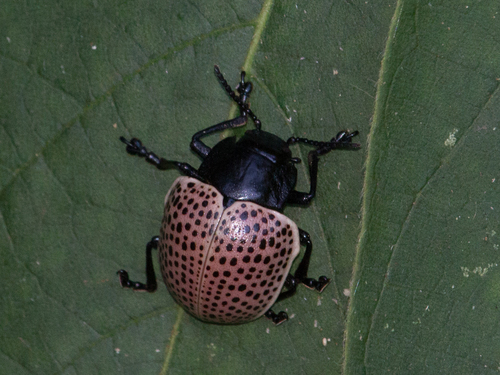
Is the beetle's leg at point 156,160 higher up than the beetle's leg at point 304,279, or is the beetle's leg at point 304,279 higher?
the beetle's leg at point 156,160

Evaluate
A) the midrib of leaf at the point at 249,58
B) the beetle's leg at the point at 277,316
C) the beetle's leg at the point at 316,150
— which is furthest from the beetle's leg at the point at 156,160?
the beetle's leg at the point at 277,316

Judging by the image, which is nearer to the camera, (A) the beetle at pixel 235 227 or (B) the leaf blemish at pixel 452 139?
(B) the leaf blemish at pixel 452 139

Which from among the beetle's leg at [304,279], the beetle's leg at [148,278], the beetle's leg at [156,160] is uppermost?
the beetle's leg at [156,160]

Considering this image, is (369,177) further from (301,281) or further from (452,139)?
(301,281)

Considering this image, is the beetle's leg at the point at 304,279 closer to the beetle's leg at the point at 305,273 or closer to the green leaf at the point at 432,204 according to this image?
the beetle's leg at the point at 305,273

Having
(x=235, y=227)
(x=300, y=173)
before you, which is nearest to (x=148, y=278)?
(x=235, y=227)

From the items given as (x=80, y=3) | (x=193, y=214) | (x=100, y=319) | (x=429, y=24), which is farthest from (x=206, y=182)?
(x=429, y=24)
